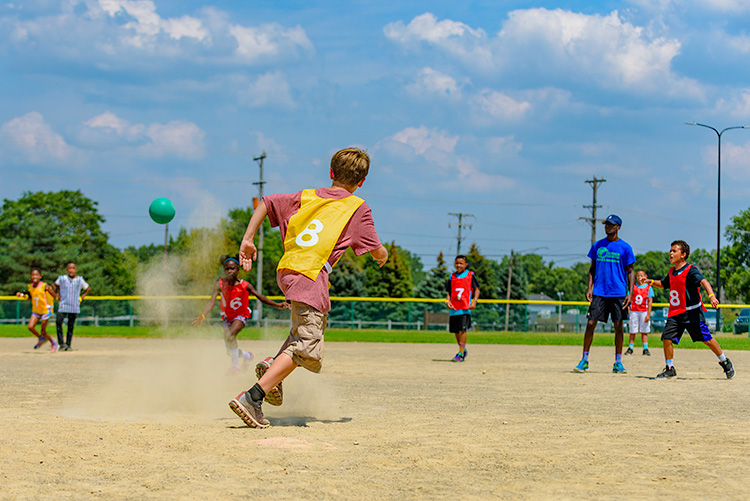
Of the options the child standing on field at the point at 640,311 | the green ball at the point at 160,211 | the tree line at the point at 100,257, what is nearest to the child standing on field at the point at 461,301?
the green ball at the point at 160,211

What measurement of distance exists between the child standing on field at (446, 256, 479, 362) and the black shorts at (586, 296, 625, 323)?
9.43 ft

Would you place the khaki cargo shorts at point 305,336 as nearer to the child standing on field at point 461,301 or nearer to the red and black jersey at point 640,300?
the child standing on field at point 461,301

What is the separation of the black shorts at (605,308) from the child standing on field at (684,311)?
0.67m

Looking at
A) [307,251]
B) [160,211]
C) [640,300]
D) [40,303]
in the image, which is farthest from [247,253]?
[640,300]

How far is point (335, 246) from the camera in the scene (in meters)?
5.90

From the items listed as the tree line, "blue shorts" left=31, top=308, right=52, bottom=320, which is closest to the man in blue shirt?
"blue shorts" left=31, top=308, right=52, bottom=320

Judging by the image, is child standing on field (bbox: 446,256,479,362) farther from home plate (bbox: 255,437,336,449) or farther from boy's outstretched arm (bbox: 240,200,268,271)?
home plate (bbox: 255,437,336,449)

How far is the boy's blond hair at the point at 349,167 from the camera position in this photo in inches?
242

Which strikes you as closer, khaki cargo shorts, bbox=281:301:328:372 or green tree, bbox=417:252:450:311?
khaki cargo shorts, bbox=281:301:328:372

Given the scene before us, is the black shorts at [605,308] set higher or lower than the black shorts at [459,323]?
higher

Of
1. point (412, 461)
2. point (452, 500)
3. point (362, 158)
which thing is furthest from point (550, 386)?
point (452, 500)

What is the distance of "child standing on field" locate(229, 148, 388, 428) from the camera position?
5.78 metres

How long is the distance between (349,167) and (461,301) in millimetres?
8627

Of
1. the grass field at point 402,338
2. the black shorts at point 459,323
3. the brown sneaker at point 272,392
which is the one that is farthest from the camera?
the grass field at point 402,338
